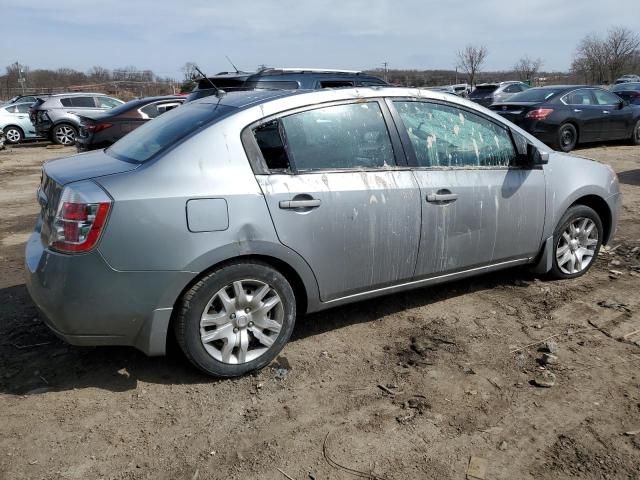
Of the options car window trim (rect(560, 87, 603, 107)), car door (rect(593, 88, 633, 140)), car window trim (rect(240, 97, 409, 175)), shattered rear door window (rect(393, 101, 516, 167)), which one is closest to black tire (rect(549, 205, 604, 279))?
shattered rear door window (rect(393, 101, 516, 167))

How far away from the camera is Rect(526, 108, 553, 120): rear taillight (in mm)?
11742

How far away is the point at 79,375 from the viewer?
3299 millimetres

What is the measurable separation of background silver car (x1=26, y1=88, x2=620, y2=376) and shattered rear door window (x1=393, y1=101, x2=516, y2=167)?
1 cm

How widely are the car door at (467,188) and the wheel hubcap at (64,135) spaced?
16.6 meters

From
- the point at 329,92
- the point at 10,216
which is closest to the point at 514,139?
the point at 329,92

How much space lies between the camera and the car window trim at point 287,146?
10.5 ft

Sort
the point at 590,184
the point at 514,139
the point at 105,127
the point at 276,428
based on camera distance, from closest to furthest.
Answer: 1. the point at 276,428
2. the point at 514,139
3. the point at 590,184
4. the point at 105,127

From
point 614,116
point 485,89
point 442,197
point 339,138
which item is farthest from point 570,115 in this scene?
point 485,89

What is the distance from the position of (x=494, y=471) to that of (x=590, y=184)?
9.67 ft

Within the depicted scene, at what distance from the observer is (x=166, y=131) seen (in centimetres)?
345

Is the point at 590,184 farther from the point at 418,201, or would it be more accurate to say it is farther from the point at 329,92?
the point at 329,92

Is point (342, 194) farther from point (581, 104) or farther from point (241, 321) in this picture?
point (581, 104)

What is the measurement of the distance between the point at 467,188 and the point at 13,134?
64.6ft

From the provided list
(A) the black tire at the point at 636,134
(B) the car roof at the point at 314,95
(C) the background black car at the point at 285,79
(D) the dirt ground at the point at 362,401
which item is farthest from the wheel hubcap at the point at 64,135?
(A) the black tire at the point at 636,134
